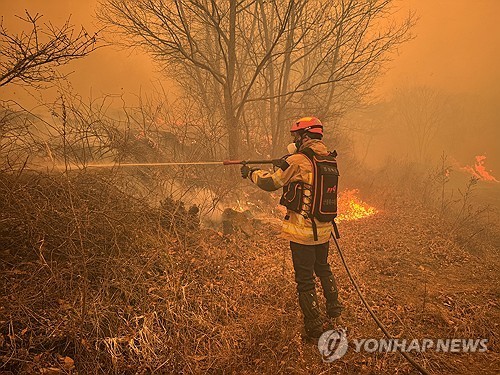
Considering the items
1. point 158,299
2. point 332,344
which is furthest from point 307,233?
point 158,299

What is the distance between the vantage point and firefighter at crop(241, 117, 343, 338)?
3531mm

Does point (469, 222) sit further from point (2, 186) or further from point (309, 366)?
point (2, 186)

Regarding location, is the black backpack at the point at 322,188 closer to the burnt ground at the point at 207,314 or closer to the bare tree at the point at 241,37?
the burnt ground at the point at 207,314

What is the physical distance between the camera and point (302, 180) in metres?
3.64

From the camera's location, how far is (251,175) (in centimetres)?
414

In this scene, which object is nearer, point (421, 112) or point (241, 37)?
point (241, 37)

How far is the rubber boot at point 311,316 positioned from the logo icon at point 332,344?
10 centimetres

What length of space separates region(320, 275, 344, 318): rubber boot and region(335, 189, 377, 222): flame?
564cm

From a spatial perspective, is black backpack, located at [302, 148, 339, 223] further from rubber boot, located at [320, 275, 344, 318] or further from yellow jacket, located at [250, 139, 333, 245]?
rubber boot, located at [320, 275, 344, 318]

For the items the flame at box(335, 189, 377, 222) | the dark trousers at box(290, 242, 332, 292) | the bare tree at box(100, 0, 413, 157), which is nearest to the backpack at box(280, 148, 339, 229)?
the dark trousers at box(290, 242, 332, 292)

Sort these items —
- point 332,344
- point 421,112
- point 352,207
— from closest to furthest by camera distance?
point 332,344 < point 352,207 < point 421,112

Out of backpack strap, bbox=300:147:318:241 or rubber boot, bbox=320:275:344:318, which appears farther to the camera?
rubber boot, bbox=320:275:344:318

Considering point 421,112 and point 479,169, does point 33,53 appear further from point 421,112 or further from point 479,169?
point 479,169

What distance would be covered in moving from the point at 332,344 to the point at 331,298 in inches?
21.3
